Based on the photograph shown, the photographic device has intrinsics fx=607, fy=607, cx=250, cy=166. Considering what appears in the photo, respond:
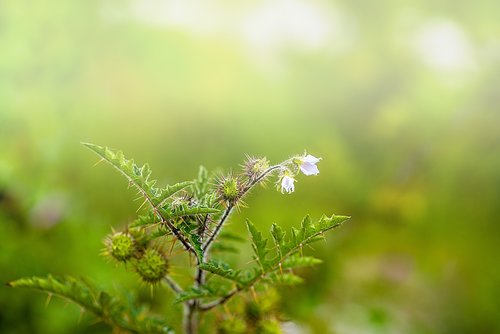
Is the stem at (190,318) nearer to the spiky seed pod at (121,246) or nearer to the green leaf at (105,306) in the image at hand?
the green leaf at (105,306)

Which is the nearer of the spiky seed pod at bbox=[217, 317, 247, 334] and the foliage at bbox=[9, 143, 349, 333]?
the foliage at bbox=[9, 143, 349, 333]

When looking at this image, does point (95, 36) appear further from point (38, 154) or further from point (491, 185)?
point (491, 185)

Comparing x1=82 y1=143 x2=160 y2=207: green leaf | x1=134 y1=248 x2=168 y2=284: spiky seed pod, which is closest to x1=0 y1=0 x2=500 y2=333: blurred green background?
x1=134 y1=248 x2=168 y2=284: spiky seed pod

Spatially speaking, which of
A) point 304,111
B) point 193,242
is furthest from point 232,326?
point 304,111

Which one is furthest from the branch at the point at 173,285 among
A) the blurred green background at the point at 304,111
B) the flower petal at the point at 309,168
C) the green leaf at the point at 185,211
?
the blurred green background at the point at 304,111

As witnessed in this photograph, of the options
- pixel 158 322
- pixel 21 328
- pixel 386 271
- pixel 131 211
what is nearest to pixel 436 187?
pixel 386 271

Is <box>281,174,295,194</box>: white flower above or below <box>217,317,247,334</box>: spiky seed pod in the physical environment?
above

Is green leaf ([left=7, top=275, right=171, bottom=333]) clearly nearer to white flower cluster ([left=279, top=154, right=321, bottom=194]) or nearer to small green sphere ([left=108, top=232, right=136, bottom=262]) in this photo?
small green sphere ([left=108, top=232, right=136, bottom=262])

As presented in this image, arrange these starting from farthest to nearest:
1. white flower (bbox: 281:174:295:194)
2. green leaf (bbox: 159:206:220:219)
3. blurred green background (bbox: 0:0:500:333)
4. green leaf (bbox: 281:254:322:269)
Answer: blurred green background (bbox: 0:0:500:333) < green leaf (bbox: 281:254:322:269) < white flower (bbox: 281:174:295:194) < green leaf (bbox: 159:206:220:219)
